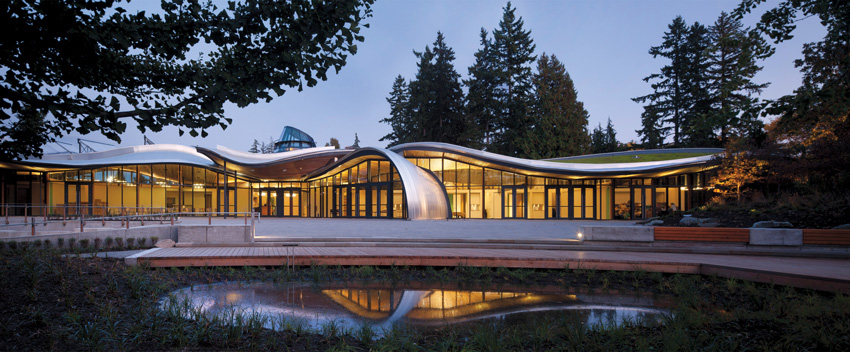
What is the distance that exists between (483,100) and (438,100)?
18.2 ft

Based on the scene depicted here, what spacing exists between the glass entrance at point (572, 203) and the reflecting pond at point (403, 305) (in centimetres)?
2203

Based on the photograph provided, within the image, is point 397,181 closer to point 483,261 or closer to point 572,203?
point 572,203

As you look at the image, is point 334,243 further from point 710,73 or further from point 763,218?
point 710,73

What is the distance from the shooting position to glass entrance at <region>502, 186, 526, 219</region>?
28703 mm

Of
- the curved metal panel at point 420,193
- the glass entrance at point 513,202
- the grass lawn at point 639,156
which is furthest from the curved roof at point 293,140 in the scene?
the grass lawn at point 639,156

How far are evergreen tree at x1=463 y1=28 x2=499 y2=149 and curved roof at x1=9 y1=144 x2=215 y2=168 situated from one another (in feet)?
91.3

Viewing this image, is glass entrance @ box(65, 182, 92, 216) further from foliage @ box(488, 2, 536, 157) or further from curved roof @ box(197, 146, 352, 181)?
foliage @ box(488, 2, 536, 157)

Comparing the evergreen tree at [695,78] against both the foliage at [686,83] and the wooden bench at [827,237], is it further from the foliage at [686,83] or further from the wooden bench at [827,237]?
the wooden bench at [827,237]

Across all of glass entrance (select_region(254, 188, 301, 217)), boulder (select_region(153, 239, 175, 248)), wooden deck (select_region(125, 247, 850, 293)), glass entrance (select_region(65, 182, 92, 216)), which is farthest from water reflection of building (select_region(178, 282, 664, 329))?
glass entrance (select_region(65, 182, 92, 216))

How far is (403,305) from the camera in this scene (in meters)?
6.66

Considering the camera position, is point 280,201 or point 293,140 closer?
point 280,201

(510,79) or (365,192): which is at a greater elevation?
(510,79)

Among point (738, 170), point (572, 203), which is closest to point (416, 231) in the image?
point (572, 203)

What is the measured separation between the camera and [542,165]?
90.0ft
